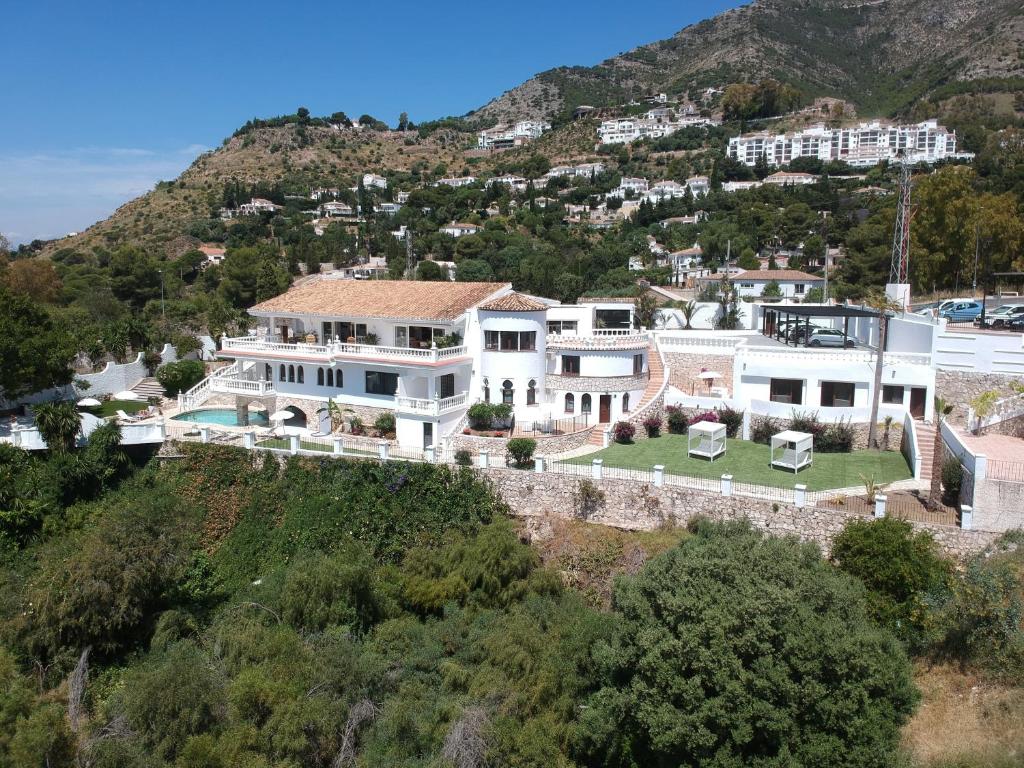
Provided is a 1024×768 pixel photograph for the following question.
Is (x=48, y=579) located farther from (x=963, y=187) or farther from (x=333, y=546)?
(x=963, y=187)

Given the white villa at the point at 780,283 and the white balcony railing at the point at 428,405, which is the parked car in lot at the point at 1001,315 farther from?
the white villa at the point at 780,283

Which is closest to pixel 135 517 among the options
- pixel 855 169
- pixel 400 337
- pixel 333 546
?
pixel 333 546

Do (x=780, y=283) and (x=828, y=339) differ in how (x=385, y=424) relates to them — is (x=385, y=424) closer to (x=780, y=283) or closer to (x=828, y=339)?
(x=828, y=339)

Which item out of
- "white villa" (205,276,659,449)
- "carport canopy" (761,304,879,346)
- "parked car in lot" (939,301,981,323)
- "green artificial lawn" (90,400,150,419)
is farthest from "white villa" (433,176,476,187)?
"parked car in lot" (939,301,981,323)

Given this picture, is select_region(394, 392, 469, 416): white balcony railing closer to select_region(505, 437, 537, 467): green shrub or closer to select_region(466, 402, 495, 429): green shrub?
select_region(466, 402, 495, 429): green shrub

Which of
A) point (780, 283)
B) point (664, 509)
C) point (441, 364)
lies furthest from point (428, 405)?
point (780, 283)

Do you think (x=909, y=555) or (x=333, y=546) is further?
(x=333, y=546)

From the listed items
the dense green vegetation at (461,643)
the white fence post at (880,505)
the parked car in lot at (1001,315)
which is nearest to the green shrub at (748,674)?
the dense green vegetation at (461,643)
